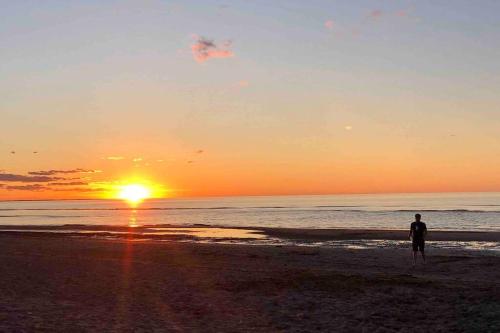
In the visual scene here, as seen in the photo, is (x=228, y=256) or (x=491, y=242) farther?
(x=491, y=242)

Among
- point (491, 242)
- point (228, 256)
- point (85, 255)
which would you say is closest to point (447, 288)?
point (228, 256)

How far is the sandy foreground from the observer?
38.9ft

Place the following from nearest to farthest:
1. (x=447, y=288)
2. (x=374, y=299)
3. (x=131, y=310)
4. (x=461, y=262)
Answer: (x=131, y=310) → (x=374, y=299) → (x=447, y=288) → (x=461, y=262)

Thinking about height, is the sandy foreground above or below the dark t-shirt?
below

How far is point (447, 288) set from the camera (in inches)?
631

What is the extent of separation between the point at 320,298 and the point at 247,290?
254 centimetres

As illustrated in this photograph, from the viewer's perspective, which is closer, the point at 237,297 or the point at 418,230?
the point at 237,297

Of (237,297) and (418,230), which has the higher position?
(418,230)

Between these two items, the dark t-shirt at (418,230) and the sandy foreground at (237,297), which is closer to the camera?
the sandy foreground at (237,297)

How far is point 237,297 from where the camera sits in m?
15.2

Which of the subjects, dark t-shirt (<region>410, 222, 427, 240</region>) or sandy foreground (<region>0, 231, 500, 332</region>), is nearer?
sandy foreground (<region>0, 231, 500, 332</region>)

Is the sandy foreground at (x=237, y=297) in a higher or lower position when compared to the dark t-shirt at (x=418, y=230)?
lower

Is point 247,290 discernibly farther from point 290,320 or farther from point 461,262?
point 461,262

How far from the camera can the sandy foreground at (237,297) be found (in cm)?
1184
